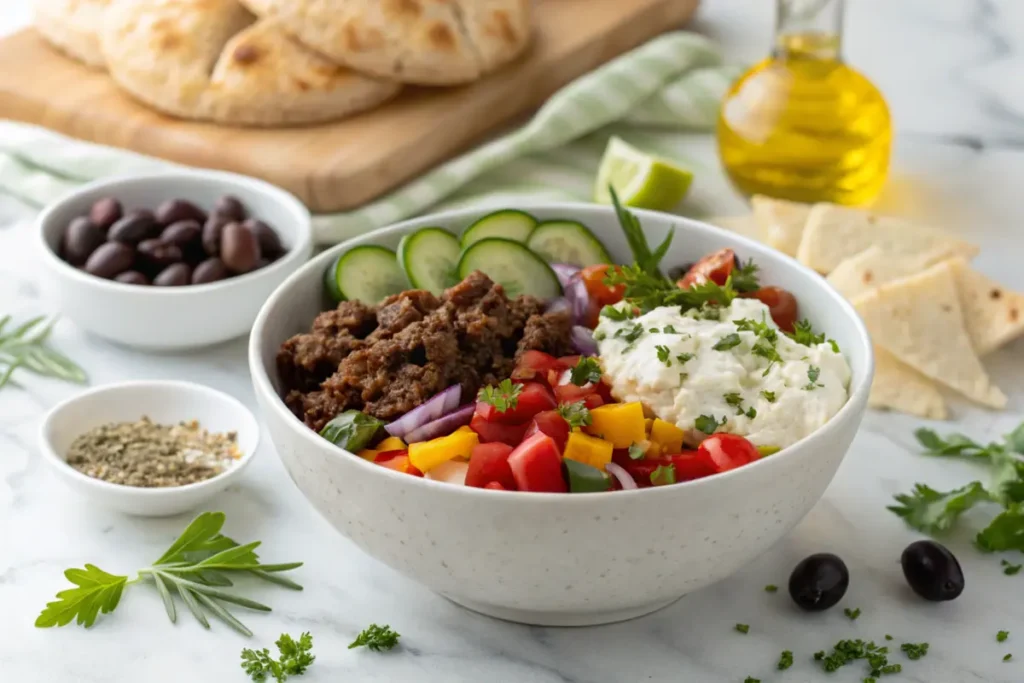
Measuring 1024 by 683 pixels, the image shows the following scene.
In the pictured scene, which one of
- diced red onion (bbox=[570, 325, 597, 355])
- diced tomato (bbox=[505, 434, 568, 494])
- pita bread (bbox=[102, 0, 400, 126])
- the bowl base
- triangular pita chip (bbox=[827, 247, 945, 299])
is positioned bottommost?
triangular pita chip (bbox=[827, 247, 945, 299])

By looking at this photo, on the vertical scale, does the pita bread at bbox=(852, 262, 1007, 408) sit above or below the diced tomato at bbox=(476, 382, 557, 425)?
below

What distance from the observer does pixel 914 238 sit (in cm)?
423

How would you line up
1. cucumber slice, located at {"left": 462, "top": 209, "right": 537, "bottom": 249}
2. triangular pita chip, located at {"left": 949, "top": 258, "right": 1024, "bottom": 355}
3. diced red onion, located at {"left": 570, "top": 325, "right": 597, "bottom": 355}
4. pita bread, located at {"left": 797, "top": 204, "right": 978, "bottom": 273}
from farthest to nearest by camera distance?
pita bread, located at {"left": 797, "top": 204, "right": 978, "bottom": 273}, triangular pita chip, located at {"left": 949, "top": 258, "right": 1024, "bottom": 355}, cucumber slice, located at {"left": 462, "top": 209, "right": 537, "bottom": 249}, diced red onion, located at {"left": 570, "top": 325, "right": 597, "bottom": 355}

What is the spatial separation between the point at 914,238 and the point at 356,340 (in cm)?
217

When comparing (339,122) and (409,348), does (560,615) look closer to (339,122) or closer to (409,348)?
(409,348)

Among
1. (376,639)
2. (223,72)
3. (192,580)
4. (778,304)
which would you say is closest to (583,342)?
(778,304)

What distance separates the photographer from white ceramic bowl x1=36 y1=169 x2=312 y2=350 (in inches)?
151

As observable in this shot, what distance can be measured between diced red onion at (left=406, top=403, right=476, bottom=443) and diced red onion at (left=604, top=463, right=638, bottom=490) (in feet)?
1.26

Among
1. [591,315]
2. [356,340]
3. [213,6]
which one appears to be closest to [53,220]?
[213,6]

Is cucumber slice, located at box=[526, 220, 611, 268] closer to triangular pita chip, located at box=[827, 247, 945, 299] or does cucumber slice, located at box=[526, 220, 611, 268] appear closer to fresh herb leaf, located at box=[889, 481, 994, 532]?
triangular pita chip, located at box=[827, 247, 945, 299]

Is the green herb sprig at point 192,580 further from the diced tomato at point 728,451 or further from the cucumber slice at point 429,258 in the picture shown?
the diced tomato at point 728,451

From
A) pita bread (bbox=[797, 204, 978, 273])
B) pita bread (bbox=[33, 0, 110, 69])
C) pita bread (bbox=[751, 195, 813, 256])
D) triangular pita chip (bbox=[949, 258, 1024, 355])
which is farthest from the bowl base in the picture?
pita bread (bbox=[33, 0, 110, 69])

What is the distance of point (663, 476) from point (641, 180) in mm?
2280

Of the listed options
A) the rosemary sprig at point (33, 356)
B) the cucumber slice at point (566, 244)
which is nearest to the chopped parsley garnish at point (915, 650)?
the cucumber slice at point (566, 244)
